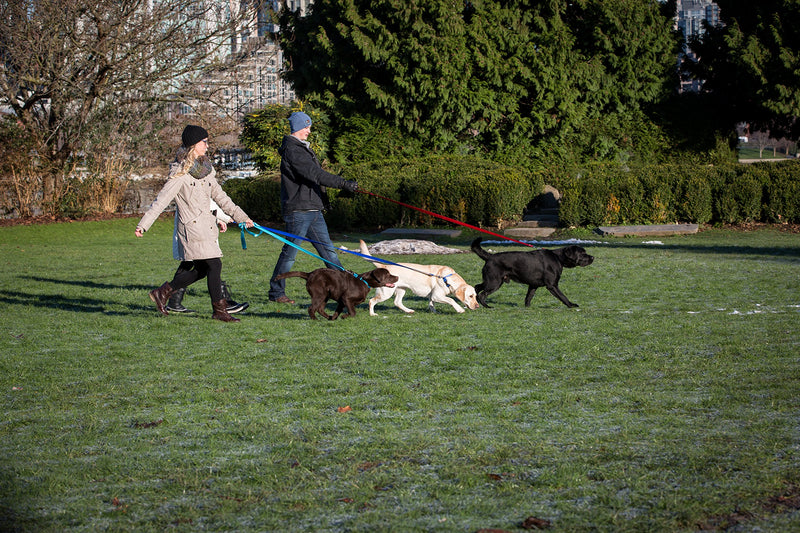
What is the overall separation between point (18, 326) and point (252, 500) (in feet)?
20.0

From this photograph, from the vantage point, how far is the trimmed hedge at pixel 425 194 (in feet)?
68.0

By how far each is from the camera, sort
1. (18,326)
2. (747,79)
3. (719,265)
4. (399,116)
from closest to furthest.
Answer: (18,326), (719,265), (747,79), (399,116)

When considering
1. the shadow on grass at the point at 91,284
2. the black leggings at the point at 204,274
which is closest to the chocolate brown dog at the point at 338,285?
the black leggings at the point at 204,274

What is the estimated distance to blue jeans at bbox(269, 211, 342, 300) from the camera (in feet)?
31.8

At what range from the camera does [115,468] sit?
4219 mm

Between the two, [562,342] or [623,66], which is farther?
[623,66]

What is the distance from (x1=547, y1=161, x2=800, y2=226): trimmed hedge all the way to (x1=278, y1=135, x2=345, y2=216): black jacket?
39.0 feet

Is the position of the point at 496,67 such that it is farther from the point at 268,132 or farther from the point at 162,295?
the point at 162,295

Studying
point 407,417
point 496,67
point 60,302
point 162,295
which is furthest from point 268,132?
point 407,417

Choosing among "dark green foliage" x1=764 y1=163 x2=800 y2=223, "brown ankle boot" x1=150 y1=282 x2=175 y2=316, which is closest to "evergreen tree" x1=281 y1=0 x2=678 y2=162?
"dark green foliage" x1=764 y1=163 x2=800 y2=223

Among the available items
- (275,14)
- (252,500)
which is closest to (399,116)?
(275,14)

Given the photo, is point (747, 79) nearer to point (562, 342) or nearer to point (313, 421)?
point (562, 342)

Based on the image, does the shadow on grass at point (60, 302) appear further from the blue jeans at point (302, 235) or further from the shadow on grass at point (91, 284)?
the blue jeans at point (302, 235)

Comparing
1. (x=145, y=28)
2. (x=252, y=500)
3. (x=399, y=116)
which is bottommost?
(x=252, y=500)
